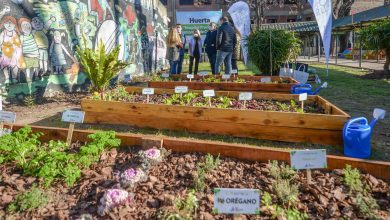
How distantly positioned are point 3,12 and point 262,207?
637cm

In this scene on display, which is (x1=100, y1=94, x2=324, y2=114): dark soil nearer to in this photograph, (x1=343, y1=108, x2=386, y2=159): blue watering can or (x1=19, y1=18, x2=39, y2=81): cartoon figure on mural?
(x1=343, y1=108, x2=386, y2=159): blue watering can

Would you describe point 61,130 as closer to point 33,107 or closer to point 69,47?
point 33,107

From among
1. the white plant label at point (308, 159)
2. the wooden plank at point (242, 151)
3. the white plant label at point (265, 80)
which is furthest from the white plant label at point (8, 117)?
the white plant label at point (265, 80)

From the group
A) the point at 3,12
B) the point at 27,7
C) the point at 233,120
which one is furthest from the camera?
the point at 27,7

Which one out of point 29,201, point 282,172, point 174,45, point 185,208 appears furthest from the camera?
point 174,45

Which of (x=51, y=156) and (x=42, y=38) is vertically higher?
(x=42, y=38)

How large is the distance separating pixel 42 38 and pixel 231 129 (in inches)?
206

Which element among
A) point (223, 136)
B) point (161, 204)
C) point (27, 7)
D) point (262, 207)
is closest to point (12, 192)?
point (161, 204)

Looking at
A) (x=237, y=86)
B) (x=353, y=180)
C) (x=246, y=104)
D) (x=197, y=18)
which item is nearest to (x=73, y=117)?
(x=353, y=180)

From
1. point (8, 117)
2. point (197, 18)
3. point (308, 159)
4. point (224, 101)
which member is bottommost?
point (308, 159)

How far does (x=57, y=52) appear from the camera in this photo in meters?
7.50

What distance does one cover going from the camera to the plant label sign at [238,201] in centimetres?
172

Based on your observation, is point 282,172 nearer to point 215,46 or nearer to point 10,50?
point 10,50

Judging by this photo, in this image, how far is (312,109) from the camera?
4734 mm
